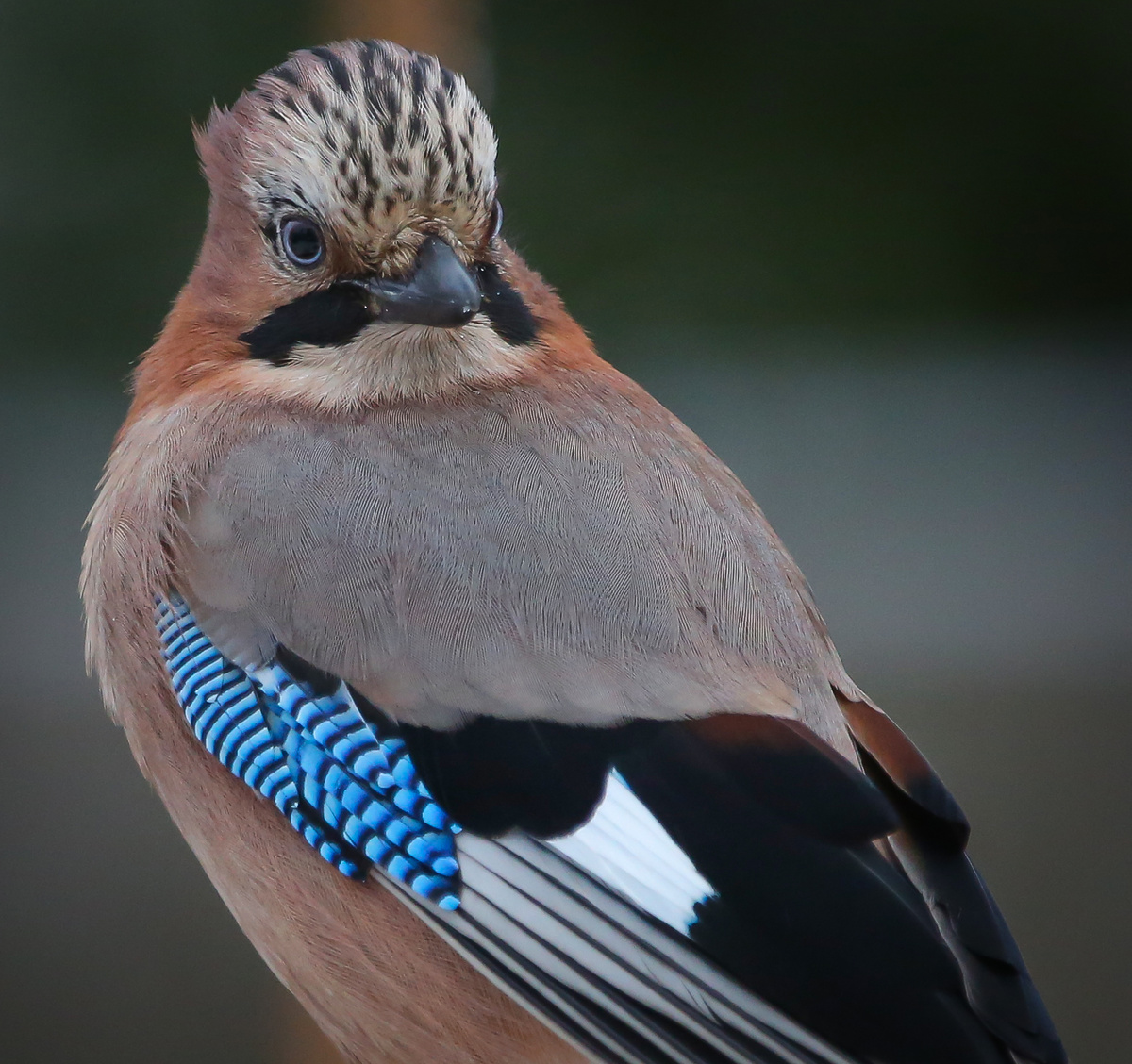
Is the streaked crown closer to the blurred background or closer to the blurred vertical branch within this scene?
the blurred vertical branch

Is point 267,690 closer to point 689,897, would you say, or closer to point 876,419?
point 689,897

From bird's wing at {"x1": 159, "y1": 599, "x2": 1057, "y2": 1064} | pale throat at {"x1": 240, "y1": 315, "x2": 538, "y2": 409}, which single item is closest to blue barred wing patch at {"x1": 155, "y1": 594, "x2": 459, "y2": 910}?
bird's wing at {"x1": 159, "y1": 599, "x2": 1057, "y2": 1064}

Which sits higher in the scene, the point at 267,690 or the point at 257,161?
the point at 257,161

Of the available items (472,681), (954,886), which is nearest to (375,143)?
(472,681)

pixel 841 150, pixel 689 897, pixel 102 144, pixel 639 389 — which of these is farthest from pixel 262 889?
pixel 841 150

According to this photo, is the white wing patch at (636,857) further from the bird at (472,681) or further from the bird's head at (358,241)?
the bird's head at (358,241)

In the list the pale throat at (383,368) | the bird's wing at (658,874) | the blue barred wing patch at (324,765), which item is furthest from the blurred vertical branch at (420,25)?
the bird's wing at (658,874)

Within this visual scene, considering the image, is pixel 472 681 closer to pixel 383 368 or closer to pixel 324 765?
pixel 324 765
